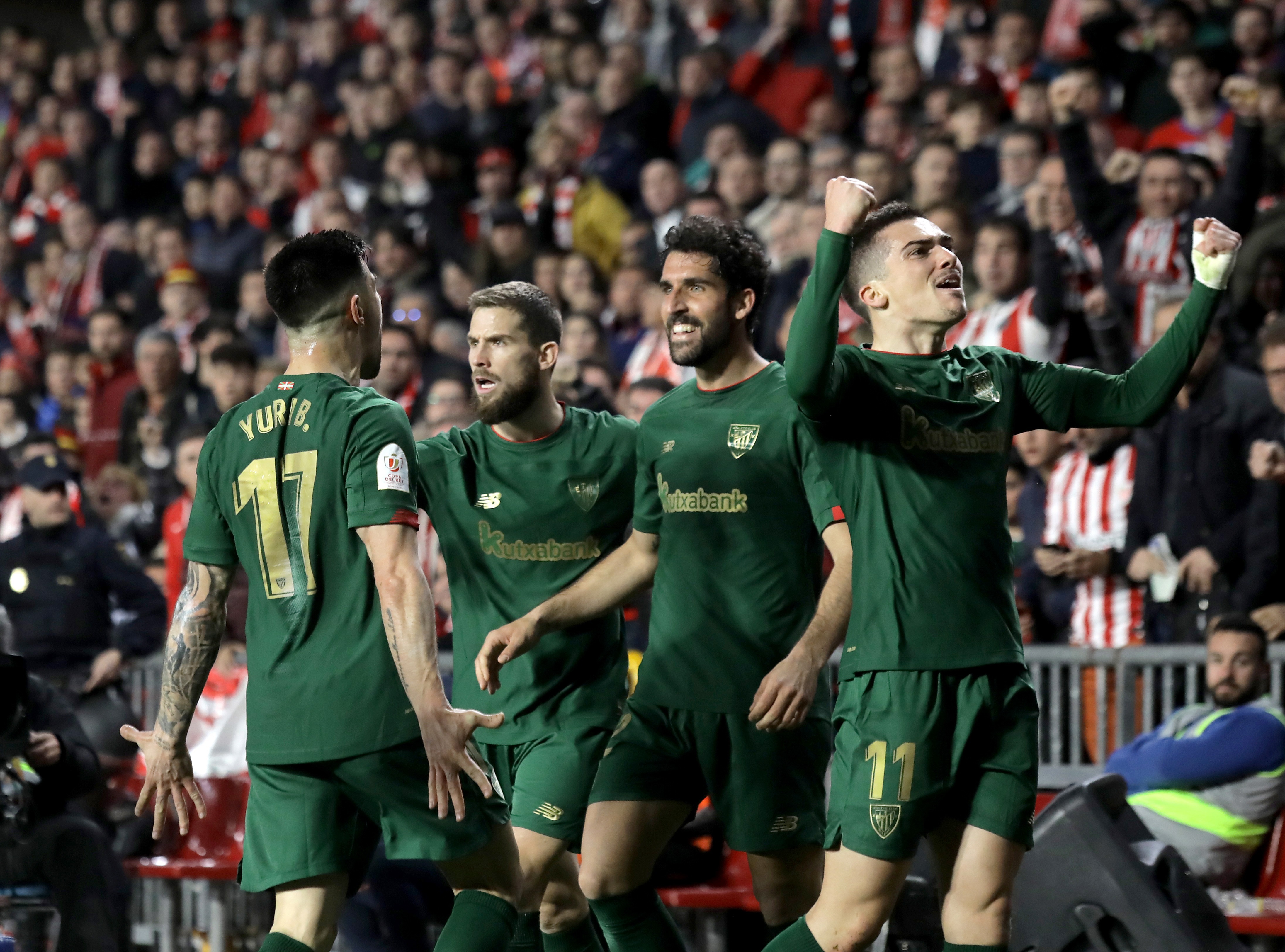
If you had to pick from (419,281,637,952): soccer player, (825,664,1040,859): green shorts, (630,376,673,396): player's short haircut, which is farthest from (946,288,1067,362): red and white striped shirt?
(825,664,1040,859): green shorts

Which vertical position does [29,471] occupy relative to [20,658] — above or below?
above

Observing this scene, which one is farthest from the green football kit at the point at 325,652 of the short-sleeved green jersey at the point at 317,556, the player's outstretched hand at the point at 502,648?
the player's outstretched hand at the point at 502,648

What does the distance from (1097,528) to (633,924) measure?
3773 mm

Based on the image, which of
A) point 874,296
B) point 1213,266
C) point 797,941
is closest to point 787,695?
point 797,941

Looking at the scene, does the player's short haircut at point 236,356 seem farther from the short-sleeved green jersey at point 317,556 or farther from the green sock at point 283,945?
the green sock at point 283,945

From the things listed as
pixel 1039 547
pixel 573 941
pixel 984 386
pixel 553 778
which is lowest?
pixel 573 941

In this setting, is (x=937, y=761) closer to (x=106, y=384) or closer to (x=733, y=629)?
(x=733, y=629)

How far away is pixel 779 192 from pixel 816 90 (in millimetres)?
1966

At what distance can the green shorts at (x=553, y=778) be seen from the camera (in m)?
5.21

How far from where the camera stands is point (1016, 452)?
340 inches

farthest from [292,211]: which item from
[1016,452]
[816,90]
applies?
[1016,452]

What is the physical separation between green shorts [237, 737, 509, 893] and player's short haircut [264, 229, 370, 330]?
110 centimetres

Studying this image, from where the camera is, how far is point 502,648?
5.04 meters

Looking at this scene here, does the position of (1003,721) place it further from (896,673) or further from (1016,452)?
(1016,452)
